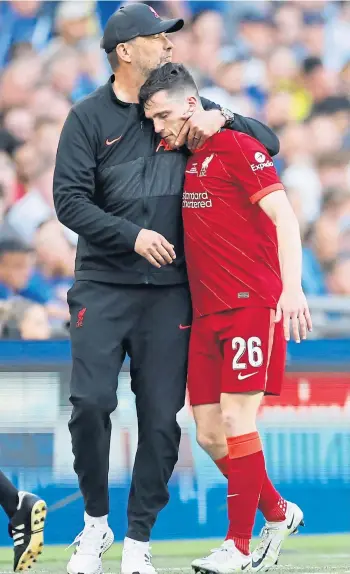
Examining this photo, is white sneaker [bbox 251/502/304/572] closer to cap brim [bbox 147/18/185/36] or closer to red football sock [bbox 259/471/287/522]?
red football sock [bbox 259/471/287/522]

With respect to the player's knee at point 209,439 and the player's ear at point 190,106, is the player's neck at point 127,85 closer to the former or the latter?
the player's ear at point 190,106

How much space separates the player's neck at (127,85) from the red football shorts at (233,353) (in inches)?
34.6

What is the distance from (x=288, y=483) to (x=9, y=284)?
3.07m

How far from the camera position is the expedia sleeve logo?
12.5 feet

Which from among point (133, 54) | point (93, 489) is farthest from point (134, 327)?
point (133, 54)

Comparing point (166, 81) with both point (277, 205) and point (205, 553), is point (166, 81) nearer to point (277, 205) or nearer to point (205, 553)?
point (277, 205)

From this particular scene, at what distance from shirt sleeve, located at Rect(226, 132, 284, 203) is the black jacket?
23 centimetres

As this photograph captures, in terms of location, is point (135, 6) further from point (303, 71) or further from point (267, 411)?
point (303, 71)

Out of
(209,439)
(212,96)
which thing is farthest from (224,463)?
(212,96)

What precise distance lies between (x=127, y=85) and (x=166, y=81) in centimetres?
19

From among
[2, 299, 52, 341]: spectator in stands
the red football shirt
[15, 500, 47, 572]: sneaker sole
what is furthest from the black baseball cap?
[2, 299, 52, 341]: spectator in stands

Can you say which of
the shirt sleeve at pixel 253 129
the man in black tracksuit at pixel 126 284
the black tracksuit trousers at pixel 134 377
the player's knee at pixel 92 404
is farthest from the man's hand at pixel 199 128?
the player's knee at pixel 92 404

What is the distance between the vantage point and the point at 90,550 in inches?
152

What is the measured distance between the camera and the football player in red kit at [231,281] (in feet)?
12.7
